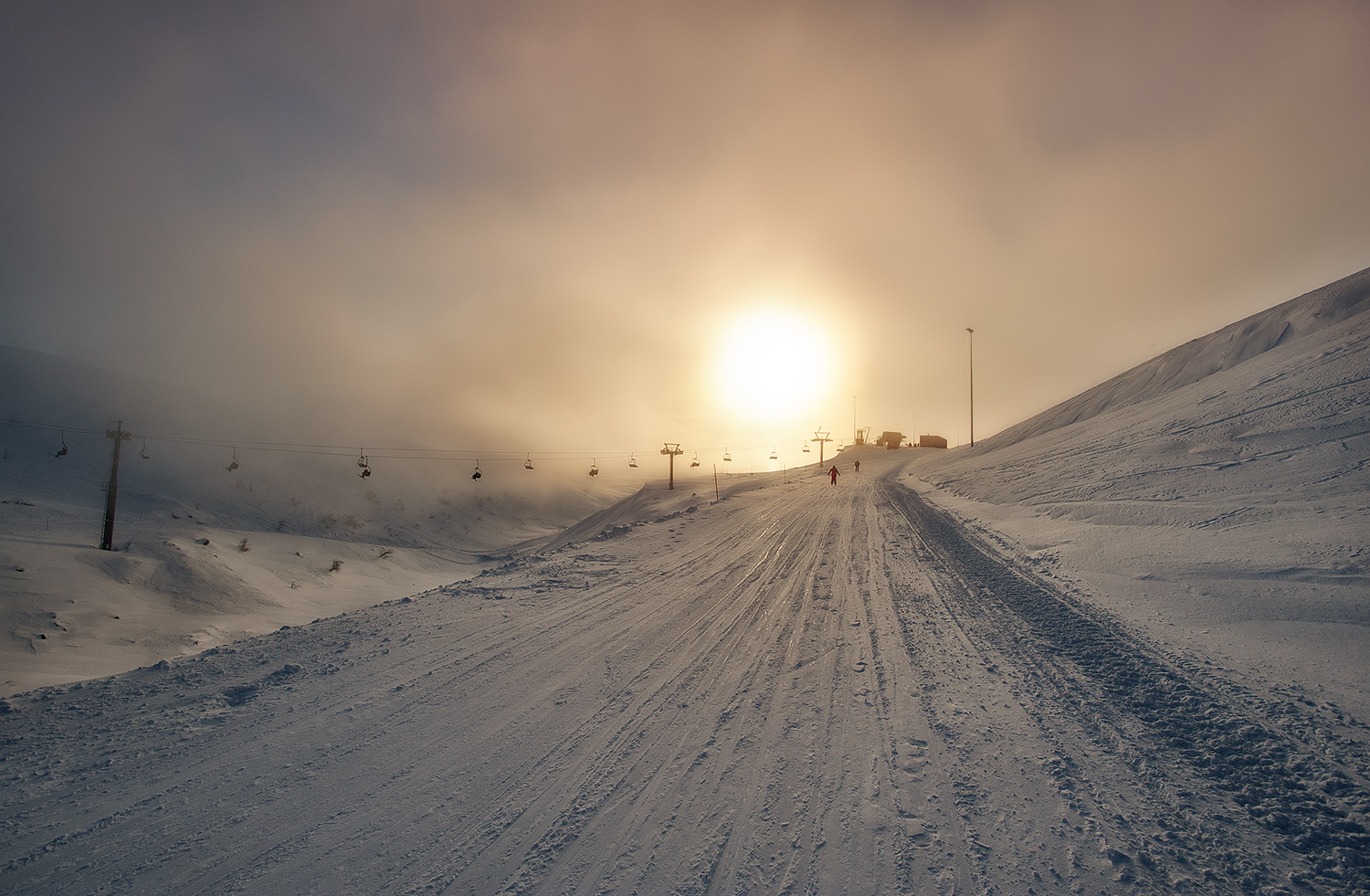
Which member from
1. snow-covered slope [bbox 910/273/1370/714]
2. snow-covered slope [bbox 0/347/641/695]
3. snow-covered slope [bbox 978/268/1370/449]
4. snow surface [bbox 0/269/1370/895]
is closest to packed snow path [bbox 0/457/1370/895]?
snow surface [bbox 0/269/1370/895]

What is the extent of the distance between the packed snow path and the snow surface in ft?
0.09

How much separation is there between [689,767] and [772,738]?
0.86 meters

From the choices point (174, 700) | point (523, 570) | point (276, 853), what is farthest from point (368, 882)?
point (523, 570)

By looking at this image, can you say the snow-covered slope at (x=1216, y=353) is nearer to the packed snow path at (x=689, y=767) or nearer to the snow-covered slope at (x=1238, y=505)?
the snow-covered slope at (x=1238, y=505)

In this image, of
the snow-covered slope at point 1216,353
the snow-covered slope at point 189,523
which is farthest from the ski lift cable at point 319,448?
the snow-covered slope at point 1216,353

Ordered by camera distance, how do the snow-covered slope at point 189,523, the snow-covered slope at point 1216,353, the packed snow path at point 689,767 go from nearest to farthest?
the packed snow path at point 689,767
the snow-covered slope at point 189,523
the snow-covered slope at point 1216,353

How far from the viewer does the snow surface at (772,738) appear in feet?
11.0

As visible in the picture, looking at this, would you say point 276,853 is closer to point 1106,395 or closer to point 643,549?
point 643,549

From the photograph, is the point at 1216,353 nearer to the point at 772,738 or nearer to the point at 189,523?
the point at 772,738

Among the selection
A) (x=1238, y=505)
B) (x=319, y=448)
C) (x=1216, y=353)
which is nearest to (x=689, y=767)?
(x=1238, y=505)

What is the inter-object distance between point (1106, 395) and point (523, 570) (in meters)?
38.7

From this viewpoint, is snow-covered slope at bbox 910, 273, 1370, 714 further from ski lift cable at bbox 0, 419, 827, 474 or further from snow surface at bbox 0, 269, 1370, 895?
ski lift cable at bbox 0, 419, 827, 474

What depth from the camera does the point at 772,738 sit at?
15.9 ft

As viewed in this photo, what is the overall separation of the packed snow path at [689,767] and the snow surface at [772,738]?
3 cm
